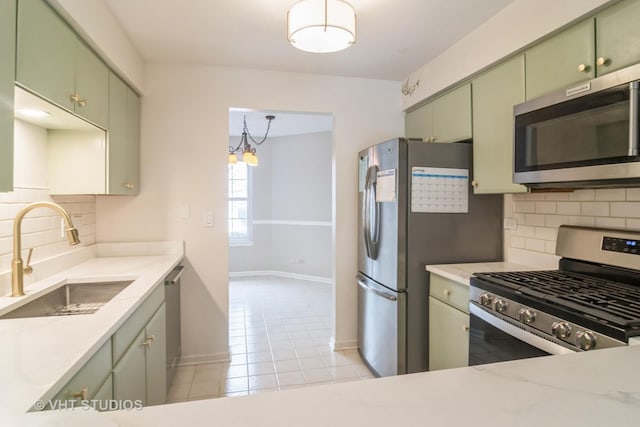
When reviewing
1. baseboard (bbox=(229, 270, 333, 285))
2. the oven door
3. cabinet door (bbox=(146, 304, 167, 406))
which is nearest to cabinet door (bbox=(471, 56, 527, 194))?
the oven door

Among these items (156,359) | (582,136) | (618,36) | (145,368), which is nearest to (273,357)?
(156,359)

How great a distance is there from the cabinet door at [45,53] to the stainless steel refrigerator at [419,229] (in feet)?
5.92

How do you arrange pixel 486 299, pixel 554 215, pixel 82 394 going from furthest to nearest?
pixel 554 215
pixel 486 299
pixel 82 394

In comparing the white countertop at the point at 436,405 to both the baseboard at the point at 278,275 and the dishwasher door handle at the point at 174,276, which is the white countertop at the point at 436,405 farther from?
the baseboard at the point at 278,275

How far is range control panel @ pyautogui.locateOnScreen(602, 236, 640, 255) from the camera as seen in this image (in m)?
1.58

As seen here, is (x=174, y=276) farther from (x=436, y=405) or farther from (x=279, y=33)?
(x=436, y=405)

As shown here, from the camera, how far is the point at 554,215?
2.05 metres

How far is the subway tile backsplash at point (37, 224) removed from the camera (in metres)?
1.60

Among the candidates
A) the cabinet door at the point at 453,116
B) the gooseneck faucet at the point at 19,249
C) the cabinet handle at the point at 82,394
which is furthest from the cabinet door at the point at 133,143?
the cabinet door at the point at 453,116

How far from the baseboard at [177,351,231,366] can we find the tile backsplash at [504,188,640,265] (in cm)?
228

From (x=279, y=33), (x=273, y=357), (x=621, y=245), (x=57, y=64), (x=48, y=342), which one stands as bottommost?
(x=273, y=357)

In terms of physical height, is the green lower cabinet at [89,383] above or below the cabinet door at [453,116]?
below

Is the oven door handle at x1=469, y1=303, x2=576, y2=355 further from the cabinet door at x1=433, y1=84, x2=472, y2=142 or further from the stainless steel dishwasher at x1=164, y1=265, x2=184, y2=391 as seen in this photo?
the stainless steel dishwasher at x1=164, y1=265, x2=184, y2=391

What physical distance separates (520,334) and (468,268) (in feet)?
2.42
